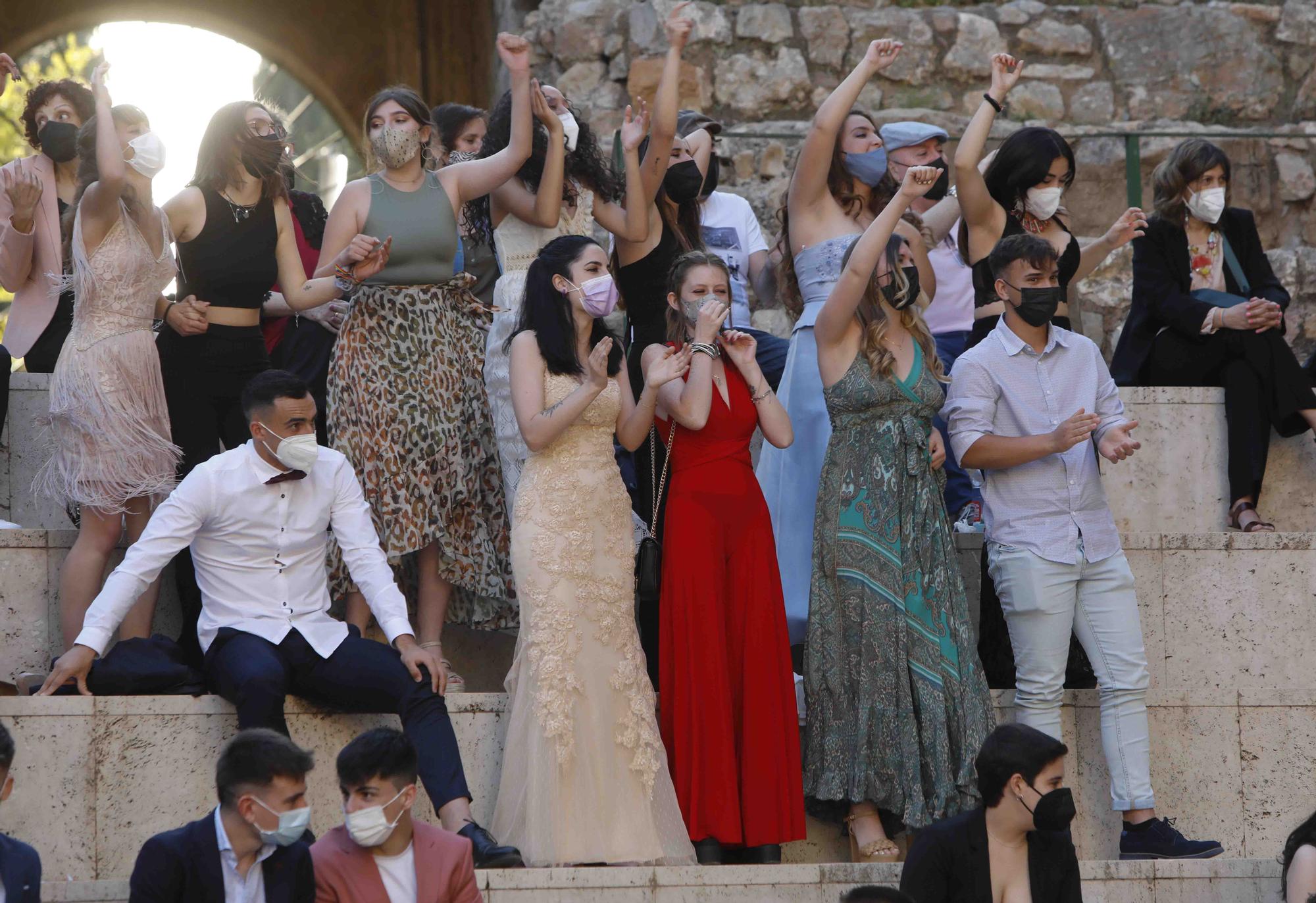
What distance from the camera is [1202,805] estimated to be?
5.78 meters

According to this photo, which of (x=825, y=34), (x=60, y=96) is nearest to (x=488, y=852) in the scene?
(x=60, y=96)

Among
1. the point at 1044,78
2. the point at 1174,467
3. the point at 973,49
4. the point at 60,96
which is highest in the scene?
the point at 973,49

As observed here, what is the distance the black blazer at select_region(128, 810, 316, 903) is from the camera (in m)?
4.12

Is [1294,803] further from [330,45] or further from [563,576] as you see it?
[330,45]

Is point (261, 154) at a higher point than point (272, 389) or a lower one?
higher

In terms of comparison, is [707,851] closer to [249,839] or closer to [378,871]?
[378,871]

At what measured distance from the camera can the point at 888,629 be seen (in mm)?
5410

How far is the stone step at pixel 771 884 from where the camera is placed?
4758 mm

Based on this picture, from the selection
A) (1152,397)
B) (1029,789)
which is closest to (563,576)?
(1029,789)

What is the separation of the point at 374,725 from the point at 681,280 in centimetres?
170

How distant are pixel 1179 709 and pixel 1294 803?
47 cm

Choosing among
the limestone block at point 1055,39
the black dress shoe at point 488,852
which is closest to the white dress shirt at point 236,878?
the black dress shoe at point 488,852

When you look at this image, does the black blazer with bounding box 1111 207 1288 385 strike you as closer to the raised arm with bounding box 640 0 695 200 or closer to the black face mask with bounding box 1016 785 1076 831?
the raised arm with bounding box 640 0 695 200

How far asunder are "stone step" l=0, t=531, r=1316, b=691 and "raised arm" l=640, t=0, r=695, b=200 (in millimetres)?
1693
